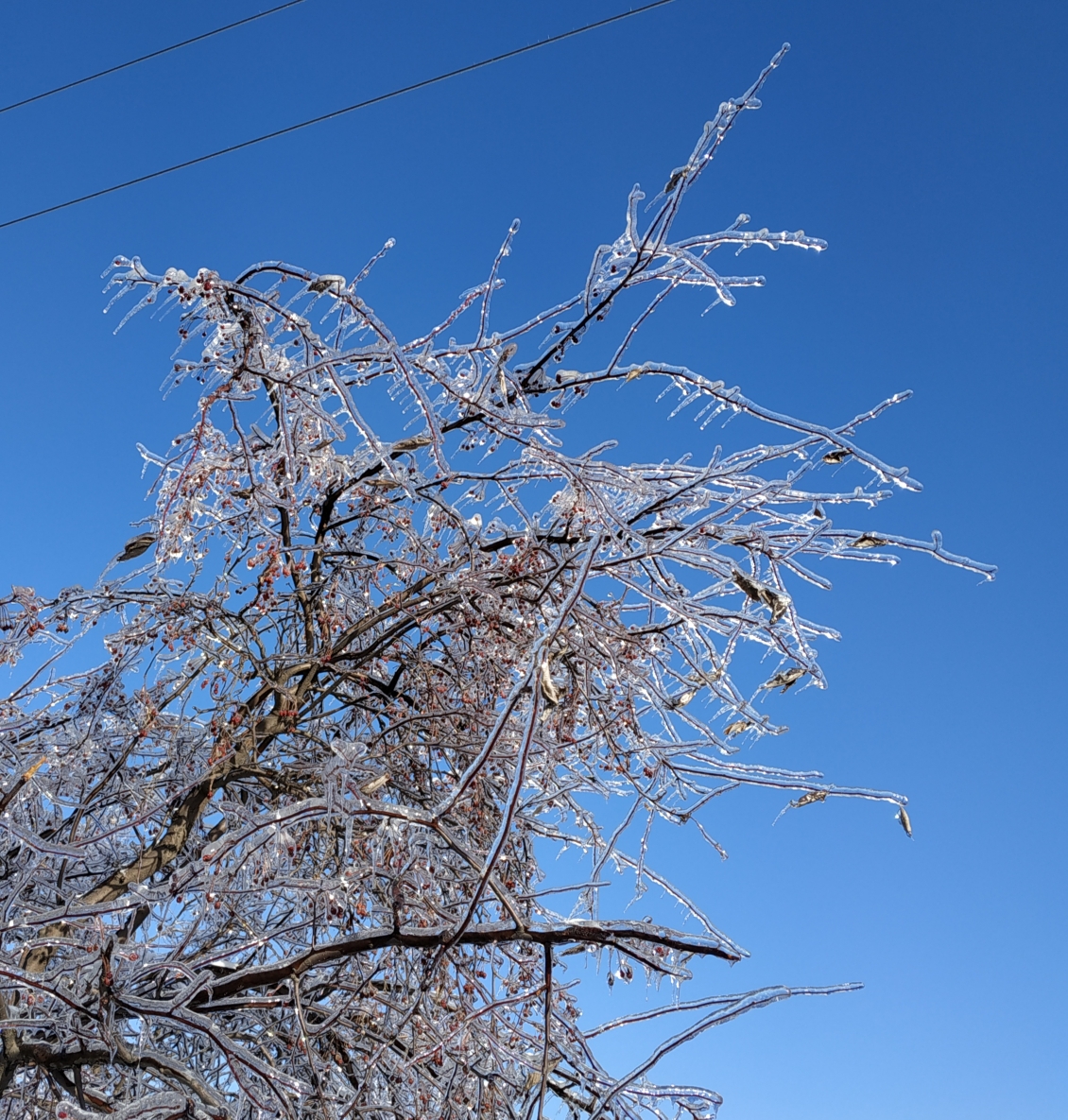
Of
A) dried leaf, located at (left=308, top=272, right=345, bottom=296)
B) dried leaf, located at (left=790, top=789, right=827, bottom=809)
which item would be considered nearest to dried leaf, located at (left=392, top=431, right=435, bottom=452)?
dried leaf, located at (left=308, top=272, right=345, bottom=296)

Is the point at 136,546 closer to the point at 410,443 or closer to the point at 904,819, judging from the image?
the point at 410,443

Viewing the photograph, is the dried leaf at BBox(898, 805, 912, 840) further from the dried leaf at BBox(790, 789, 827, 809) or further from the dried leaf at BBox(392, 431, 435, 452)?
the dried leaf at BBox(392, 431, 435, 452)

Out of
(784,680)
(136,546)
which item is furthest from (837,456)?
(136,546)

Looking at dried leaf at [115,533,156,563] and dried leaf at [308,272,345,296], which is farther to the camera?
dried leaf at [115,533,156,563]

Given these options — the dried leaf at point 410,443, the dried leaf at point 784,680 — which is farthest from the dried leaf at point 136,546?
the dried leaf at point 784,680

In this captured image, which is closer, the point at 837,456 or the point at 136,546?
the point at 837,456

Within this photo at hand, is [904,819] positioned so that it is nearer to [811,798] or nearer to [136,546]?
[811,798]

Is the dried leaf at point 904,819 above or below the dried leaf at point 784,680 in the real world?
below

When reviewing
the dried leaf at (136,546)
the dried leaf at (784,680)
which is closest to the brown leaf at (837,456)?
the dried leaf at (784,680)

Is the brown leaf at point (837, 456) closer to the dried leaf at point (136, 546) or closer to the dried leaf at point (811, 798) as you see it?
the dried leaf at point (811, 798)

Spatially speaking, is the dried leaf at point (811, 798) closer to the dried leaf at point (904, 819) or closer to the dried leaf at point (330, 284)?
the dried leaf at point (904, 819)

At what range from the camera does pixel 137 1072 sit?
9.72 ft

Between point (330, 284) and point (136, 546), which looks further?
point (136, 546)

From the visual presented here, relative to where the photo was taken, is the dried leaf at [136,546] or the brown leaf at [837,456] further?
the dried leaf at [136,546]
